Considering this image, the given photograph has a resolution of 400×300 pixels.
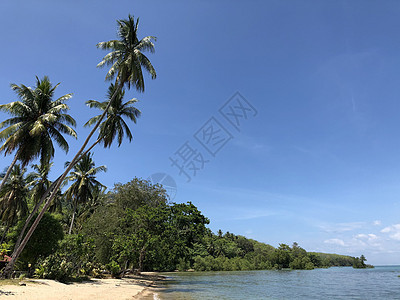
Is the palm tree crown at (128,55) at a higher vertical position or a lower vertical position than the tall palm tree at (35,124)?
higher

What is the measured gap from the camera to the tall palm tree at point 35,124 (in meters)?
19.3

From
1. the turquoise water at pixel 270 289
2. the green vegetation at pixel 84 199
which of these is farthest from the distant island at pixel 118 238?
the turquoise water at pixel 270 289

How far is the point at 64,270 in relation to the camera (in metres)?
19.3

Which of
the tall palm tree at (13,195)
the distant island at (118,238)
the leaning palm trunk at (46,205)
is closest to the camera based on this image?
the leaning palm trunk at (46,205)

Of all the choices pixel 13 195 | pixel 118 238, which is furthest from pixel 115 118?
pixel 13 195

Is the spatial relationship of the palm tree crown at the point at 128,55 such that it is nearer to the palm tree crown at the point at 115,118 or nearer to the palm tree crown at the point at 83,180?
the palm tree crown at the point at 115,118

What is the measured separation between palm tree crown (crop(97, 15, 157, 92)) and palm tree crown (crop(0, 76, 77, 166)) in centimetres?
466

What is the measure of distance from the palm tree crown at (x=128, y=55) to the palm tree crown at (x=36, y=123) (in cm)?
466

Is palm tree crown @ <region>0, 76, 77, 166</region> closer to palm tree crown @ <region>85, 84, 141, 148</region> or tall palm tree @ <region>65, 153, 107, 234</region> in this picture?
palm tree crown @ <region>85, 84, 141, 148</region>

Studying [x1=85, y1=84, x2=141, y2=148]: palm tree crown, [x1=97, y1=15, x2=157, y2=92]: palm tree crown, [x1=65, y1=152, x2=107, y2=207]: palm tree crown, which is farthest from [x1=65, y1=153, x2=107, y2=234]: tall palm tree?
[x1=97, y1=15, x2=157, y2=92]: palm tree crown

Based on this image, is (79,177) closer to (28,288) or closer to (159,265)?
(159,265)

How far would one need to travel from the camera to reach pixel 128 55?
22094mm

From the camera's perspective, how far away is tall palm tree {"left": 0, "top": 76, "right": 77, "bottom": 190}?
19281 millimetres

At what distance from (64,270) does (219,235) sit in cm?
8558
